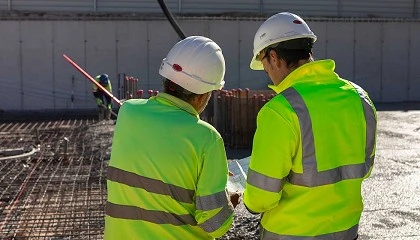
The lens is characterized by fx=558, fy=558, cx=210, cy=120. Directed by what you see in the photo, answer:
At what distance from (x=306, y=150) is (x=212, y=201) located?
1.60 feet

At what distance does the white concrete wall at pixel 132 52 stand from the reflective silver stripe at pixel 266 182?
19526mm

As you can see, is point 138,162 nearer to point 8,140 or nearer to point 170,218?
point 170,218

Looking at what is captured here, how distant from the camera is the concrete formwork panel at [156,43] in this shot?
72.7 feet

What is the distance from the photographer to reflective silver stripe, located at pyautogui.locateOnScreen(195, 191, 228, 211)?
238 cm

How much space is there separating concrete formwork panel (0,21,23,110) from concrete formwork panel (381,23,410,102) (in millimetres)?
15177

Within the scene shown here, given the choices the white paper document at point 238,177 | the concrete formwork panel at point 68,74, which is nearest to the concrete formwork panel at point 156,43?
the concrete formwork panel at point 68,74

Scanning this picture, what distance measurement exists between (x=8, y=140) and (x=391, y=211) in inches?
354

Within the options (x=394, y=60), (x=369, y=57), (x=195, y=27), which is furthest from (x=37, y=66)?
(x=394, y=60)

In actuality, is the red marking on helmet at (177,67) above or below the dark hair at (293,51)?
below

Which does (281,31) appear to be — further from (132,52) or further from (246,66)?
(246,66)

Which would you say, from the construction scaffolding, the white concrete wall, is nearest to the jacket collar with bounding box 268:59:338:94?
the construction scaffolding

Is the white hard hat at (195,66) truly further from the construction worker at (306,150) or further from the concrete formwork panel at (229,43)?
the concrete formwork panel at (229,43)

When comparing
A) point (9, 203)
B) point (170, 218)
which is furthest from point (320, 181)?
A: point (9, 203)

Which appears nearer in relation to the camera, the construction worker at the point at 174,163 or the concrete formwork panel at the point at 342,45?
the construction worker at the point at 174,163
